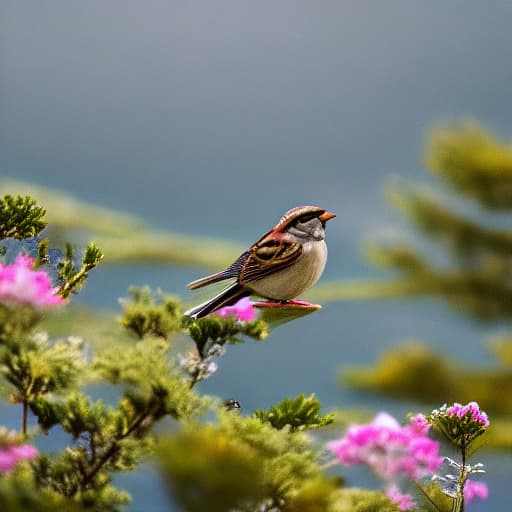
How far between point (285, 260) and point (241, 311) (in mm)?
157

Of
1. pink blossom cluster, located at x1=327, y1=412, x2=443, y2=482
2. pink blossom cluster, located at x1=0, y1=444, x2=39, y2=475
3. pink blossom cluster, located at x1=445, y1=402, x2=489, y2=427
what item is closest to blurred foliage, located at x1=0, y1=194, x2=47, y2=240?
pink blossom cluster, located at x1=0, y1=444, x2=39, y2=475

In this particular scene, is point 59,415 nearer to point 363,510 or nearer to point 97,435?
point 97,435

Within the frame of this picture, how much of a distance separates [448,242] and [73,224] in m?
6.05

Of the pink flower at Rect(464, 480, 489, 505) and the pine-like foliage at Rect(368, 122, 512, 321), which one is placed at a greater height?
the pine-like foliage at Rect(368, 122, 512, 321)

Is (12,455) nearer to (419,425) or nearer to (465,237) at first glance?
(419,425)

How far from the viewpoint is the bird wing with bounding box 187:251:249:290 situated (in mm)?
972

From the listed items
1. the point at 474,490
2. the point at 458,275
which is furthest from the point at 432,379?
the point at 474,490

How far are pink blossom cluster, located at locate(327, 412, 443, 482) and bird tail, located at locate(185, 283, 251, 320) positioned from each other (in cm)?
25

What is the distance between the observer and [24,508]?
52cm

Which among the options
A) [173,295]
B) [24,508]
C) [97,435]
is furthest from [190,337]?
[24,508]

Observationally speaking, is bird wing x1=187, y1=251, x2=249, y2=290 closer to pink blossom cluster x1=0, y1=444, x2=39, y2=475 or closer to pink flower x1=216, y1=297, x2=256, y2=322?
pink flower x1=216, y1=297, x2=256, y2=322

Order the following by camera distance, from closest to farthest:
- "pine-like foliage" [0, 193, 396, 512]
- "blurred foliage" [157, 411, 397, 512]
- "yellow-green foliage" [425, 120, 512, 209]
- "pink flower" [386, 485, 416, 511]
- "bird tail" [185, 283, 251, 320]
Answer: "blurred foliage" [157, 411, 397, 512] → "pine-like foliage" [0, 193, 396, 512] → "pink flower" [386, 485, 416, 511] → "bird tail" [185, 283, 251, 320] → "yellow-green foliage" [425, 120, 512, 209]

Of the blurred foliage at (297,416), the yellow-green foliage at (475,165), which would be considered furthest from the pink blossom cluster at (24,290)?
the yellow-green foliage at (475,165)

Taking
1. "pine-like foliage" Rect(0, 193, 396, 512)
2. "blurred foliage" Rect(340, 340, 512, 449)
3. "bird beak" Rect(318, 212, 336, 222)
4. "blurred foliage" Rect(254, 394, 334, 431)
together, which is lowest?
"pine-like foliage" Rect(0, 193, 396, 512)
